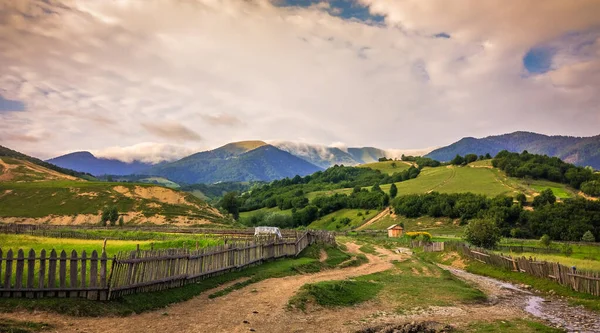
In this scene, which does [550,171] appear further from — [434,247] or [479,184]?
[434,247]

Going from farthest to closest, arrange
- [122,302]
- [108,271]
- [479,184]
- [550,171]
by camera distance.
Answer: [550,171] → [479,184] → [108,271] → [122,302]

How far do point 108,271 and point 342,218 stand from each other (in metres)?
136

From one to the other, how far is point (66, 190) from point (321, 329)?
138 metres

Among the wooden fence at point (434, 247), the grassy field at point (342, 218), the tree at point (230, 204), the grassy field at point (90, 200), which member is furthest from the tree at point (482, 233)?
the tree at point (230, 204)

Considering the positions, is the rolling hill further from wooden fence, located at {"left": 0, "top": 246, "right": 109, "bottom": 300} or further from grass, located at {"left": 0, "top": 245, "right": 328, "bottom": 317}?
wooden fence, located at {"left": 0, "top": 246, "right": 109, "bottom": 300}

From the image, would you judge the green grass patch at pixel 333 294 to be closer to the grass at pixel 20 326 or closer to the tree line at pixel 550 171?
the grass at pixel 20 326

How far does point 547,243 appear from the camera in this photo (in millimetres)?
71438

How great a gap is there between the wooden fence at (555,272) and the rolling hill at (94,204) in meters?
88.7

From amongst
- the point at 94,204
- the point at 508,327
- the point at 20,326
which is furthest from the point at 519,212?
the point at 20,326

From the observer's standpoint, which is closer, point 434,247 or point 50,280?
point 50,280

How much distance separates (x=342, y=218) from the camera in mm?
152250

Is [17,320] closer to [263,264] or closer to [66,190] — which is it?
[263,264]

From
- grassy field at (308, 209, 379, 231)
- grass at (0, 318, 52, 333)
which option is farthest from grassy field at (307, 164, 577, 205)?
grass at (0, 318, 52, 333)

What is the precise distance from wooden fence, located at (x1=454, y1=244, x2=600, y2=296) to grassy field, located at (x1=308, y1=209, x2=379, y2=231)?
98.7 meters
